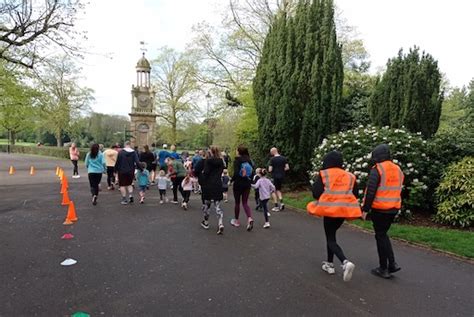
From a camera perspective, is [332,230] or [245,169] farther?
[245,169]

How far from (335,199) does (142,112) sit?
104 ft

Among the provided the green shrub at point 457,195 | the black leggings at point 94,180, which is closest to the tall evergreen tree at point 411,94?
the green shrub at point 457,195

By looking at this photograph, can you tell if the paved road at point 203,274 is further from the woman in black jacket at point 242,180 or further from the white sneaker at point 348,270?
the woman in black jacket at point 242,180

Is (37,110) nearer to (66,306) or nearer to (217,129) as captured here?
(217,129)

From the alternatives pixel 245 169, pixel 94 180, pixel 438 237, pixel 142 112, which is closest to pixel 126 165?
pixel 94 180

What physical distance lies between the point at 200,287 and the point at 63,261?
244cm

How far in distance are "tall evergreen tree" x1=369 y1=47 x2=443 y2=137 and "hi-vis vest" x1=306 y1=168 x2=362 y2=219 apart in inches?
317

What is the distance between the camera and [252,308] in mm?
3867

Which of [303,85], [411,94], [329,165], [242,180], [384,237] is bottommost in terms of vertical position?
[384,237]

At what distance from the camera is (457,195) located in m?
8.12

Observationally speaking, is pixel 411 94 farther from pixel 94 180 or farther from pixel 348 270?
pixel 94 180

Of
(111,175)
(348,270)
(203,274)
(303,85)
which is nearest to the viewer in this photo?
(348,270)

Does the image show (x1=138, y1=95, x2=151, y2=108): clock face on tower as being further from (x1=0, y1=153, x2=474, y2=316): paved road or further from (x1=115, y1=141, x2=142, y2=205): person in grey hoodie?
(x1=0, y1=153, x2=474, y2=316): paved road

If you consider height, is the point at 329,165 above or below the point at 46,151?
above
